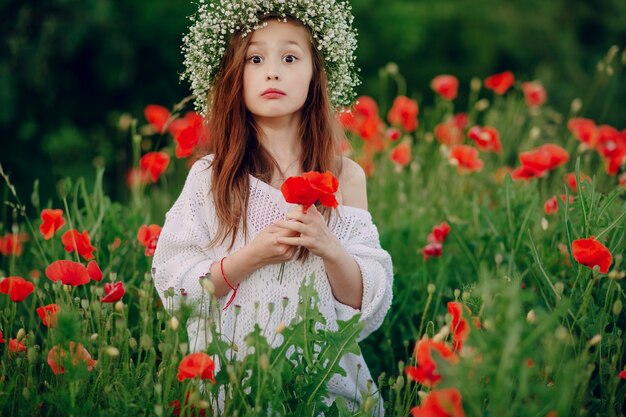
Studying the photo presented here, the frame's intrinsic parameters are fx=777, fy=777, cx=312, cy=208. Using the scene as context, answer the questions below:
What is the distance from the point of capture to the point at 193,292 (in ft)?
6.64

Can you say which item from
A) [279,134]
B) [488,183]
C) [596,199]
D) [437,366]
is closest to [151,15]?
[488,183]

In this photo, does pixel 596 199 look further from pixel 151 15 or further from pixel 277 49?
pixel 151 15

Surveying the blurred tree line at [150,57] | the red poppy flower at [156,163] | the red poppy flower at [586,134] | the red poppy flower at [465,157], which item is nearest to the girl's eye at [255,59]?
the blurred tree line at [150,57]

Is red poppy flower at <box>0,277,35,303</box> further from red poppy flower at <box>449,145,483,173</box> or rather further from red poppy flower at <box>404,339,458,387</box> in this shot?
red poppy flower at <box>449,145,483,173</box>

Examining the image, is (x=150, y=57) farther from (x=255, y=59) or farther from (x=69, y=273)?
(x=69, y=273)

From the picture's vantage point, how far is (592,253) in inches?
73.9

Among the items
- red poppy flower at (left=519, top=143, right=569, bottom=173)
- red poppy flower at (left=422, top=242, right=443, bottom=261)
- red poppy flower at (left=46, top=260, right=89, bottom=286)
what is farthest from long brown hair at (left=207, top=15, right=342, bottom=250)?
red poppy flower at (left=519, top=143, right=569, bottom=173)

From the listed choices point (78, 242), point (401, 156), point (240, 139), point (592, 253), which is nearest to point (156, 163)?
point (78, 242)

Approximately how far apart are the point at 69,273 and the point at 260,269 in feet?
1.60

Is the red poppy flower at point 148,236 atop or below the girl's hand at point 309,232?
below

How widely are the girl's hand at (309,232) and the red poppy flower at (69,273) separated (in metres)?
0.49

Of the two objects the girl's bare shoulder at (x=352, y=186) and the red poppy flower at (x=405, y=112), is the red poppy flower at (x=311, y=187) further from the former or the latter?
the red poppy flower at (x=405, y=112)

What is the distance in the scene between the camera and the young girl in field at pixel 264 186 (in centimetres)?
206

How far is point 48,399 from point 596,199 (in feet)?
5.11
